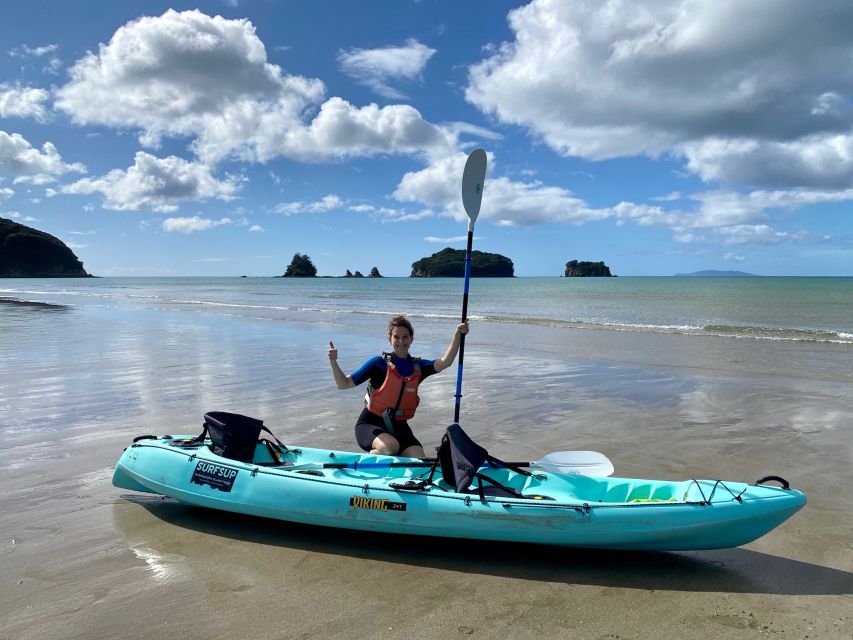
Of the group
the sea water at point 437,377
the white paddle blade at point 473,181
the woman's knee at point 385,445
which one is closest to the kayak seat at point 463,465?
the woman's knee at point 385,445

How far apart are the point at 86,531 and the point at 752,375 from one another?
10958 mm

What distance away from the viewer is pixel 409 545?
417 cm

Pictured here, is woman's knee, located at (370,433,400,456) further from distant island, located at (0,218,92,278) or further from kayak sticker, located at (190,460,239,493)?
distant island, located at (0,218,92,278)

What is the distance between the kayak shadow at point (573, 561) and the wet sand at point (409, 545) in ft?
0.05

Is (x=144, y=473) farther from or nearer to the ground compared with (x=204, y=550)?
farther from the ground

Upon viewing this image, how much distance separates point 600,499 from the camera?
4.15m

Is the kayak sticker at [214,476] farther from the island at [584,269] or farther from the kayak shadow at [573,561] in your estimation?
the island at [584,269]

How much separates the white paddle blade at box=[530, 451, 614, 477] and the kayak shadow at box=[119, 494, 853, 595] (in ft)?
1.95

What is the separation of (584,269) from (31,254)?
130795mm

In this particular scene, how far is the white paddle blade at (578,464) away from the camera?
4398 mm

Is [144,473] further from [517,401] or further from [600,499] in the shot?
[517,401]

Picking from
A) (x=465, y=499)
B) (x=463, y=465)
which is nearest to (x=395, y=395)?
(x=463, y=465)

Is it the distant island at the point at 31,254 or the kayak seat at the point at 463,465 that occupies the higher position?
the distant island at the point at 31,254

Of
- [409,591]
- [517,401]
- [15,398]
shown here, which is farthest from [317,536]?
[15,398]
